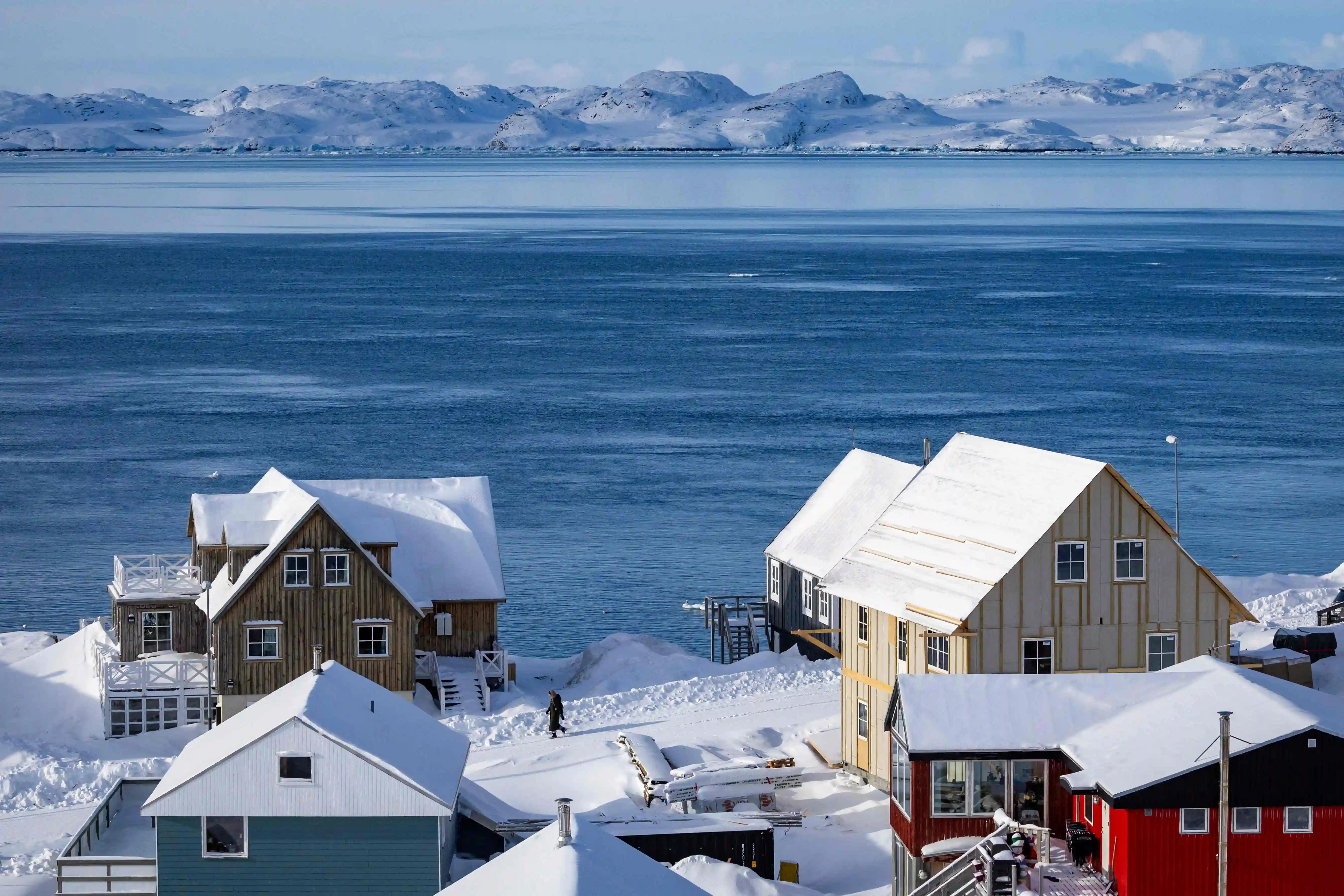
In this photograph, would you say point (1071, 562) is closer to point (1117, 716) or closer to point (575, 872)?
point (1117, 716)

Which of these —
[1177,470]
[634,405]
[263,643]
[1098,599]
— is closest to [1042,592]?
[1098,599]

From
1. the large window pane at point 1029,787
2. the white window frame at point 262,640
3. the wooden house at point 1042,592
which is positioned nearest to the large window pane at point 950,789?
the large window pane at point 1029,787

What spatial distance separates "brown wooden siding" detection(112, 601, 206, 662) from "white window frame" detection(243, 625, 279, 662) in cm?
228

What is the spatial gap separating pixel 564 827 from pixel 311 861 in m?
5.57

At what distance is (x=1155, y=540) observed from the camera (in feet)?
103

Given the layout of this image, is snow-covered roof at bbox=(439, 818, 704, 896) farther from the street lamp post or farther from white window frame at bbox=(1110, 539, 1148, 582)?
the street lamp post

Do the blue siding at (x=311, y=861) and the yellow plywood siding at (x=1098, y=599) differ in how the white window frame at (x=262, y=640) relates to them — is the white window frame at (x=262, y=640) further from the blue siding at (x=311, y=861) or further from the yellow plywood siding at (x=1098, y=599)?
the yellow plywood siding at (x=1098, y=599)

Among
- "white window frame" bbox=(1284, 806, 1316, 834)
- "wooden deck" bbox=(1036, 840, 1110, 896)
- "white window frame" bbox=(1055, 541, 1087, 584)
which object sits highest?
"white window frame" bbox=(1055, 541, 1087, 584)

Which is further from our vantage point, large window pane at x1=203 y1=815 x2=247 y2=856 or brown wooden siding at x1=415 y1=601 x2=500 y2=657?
brown wooden siding at x1=415 y1=601 x2=500 y2=657

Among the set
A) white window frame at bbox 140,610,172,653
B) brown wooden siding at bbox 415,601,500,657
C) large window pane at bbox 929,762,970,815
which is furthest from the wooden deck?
white window frame at bbox 140,610,172,653

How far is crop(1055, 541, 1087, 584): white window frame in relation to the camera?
3111 centimetres

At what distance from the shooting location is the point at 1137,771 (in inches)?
957

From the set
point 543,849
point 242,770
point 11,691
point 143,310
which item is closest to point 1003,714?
point 543,849

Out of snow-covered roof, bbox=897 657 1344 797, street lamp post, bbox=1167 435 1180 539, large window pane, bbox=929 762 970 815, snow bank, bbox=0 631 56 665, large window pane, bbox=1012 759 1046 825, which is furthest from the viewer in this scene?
street lamp post, bbox=1167 435 1180 539
